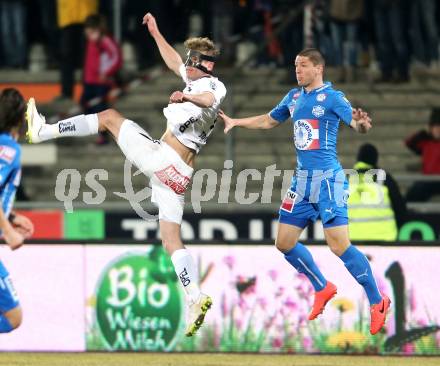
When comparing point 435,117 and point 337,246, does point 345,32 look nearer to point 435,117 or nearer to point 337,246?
point 435,117

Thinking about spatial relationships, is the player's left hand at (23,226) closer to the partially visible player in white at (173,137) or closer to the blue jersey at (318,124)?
the partially visible player in white at (173,137)

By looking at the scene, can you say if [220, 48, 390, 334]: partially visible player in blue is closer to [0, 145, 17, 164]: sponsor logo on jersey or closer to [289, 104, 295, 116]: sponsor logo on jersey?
[289, 104, 295, 116]: sponsor logo on jersey

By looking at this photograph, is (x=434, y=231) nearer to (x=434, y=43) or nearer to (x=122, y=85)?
(x=434, y=43)

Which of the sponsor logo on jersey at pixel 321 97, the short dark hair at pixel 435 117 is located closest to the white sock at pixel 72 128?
the sponsor logo on jersey at pixel 321 97

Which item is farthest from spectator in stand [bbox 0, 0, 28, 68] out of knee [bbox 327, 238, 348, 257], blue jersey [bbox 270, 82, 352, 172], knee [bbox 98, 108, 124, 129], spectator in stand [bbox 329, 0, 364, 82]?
knee [bbox 327, 238, 348, 257]

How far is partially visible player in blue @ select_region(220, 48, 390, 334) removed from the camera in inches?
551

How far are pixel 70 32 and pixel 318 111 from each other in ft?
29.4

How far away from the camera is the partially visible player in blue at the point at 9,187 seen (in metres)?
11.9

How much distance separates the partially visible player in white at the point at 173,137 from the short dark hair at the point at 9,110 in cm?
189

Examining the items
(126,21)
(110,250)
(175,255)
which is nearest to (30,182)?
(126,21)

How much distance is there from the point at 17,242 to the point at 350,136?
9.99m

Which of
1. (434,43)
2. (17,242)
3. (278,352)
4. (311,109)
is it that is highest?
(434,43)

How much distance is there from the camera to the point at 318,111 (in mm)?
13977

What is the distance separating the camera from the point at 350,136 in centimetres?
2119
